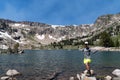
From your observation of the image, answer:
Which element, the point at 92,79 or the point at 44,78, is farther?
the point at 44,78

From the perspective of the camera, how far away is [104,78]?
160 ft

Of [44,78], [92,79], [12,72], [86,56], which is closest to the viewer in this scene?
[92,79]

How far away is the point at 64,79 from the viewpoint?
172ft

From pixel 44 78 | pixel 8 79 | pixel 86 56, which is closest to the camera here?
pixel 86 56

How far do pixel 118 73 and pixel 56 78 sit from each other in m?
12.6

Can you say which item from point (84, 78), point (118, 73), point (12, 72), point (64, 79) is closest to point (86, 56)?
point (84, 78)

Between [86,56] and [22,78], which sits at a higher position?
[86,56]

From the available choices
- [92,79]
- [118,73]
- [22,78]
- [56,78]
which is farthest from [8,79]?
[118,73]

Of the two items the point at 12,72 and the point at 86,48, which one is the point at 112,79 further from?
the point at 12,72

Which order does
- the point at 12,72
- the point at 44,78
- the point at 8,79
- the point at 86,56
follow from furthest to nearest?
the point at 12,72, the point at 44,78, the point at 8,79, the point at 86,56

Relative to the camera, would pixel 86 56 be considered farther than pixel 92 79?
Yes

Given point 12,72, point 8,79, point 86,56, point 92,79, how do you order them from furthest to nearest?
point 12,72
point 8,79
point 86,56
point 92,79

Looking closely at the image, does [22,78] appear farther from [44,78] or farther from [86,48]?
[86,48]

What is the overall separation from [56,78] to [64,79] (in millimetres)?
1720
